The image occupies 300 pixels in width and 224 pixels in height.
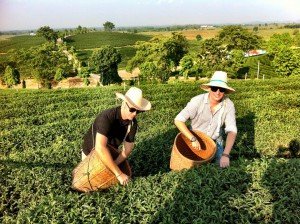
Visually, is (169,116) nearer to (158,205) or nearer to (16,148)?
(16,148)

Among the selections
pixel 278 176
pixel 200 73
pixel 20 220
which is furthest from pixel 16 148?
pixel 200 73

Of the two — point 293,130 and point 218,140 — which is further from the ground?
point 218,140

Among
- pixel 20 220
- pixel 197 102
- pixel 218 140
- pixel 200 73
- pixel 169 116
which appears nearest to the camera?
pixel 20 220

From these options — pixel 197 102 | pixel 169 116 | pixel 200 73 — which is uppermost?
pixel 197 102

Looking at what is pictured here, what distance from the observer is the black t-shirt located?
16.8 ft

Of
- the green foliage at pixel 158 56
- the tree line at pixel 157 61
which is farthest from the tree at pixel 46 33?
the green foliage at pixel 158 56

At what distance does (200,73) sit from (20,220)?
2152 inches

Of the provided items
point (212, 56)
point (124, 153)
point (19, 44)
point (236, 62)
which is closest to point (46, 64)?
point (212, 56)

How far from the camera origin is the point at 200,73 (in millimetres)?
57812

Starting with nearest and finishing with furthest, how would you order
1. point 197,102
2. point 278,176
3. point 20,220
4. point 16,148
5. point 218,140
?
point 20,220 < point 278,176 < point 197,102 < point 218,140 < point 16,148

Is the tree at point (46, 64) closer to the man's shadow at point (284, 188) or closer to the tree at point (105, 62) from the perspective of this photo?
the tree at point (105, 62)

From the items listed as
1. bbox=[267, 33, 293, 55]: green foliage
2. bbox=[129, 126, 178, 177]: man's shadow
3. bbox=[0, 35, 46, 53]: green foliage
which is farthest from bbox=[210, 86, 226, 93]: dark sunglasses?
bbox=[0, 35, 46, 53]: green foliage

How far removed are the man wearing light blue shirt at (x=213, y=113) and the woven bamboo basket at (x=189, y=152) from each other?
0.16 metres

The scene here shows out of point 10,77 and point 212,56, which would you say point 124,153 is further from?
point 212,56
